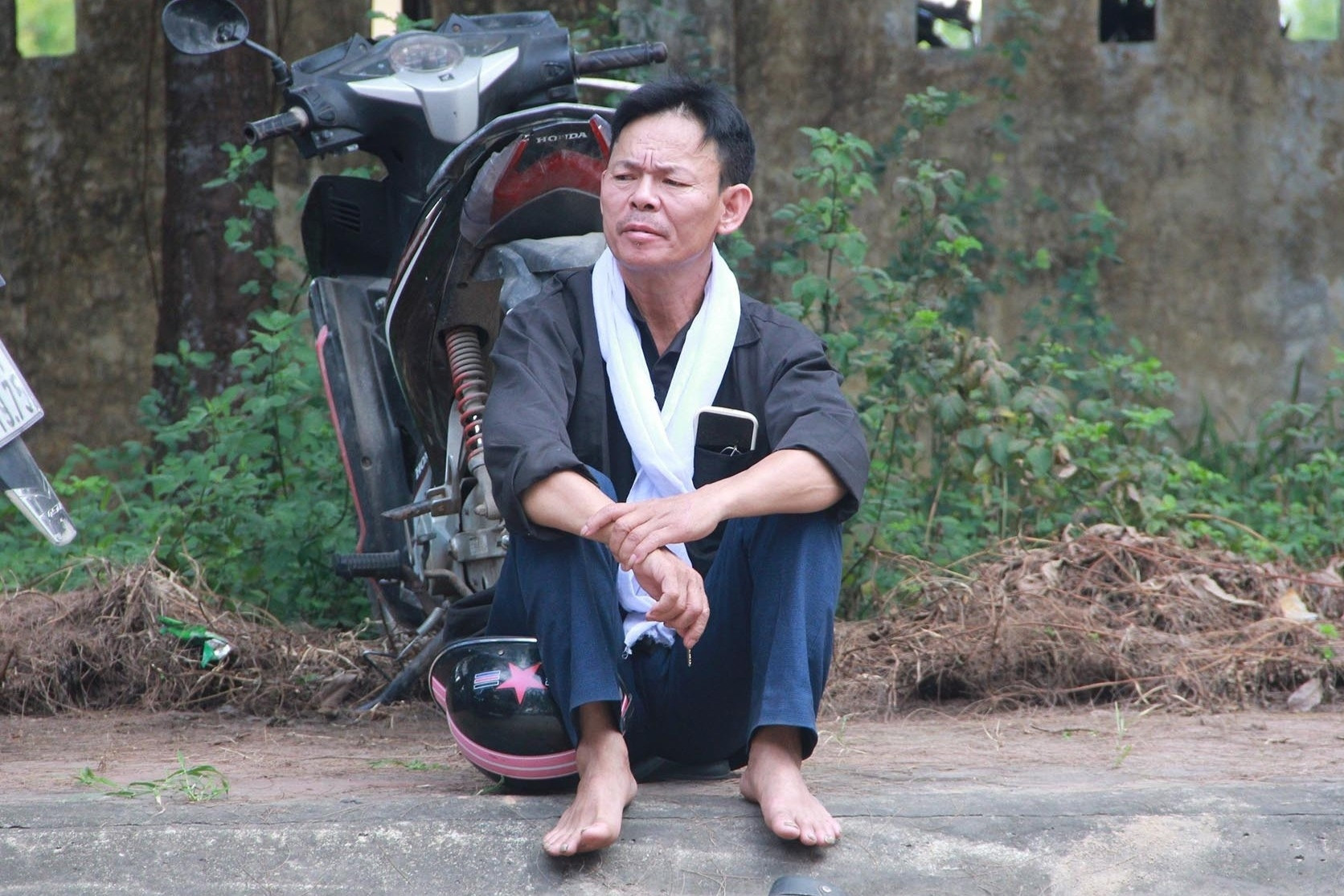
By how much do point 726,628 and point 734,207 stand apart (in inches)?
28.9

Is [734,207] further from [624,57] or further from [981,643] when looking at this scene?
[981,643]

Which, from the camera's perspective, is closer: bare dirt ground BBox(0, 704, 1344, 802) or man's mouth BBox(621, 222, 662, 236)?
man's mouth BBox(621, 222, 662, 236)

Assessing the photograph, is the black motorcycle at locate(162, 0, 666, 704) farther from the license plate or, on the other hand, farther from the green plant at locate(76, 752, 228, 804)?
the license plate

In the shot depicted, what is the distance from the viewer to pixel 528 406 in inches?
95.3

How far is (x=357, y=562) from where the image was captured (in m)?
3.61

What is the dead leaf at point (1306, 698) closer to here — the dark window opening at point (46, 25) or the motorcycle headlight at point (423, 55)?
the motorcycle headlight at point (423, 55)

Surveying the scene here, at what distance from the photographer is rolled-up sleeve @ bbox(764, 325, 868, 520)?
236 cm

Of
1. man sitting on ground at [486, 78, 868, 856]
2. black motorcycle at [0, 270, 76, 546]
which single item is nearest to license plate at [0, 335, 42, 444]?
black motorcycle at [0, 270, 76, 546]

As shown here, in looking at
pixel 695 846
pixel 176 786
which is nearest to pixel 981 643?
pixel 695 846

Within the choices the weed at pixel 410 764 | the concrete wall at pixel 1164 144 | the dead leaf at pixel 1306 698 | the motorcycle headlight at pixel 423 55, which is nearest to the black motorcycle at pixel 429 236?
the motorcycle headlight at pixel 423 55

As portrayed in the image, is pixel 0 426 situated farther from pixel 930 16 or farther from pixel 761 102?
pixel 930 16

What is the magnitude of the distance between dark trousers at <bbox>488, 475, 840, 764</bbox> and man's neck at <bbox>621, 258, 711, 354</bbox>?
0.39 m

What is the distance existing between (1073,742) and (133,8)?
638 centimetres

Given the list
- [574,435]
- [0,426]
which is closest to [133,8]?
[0,426]
